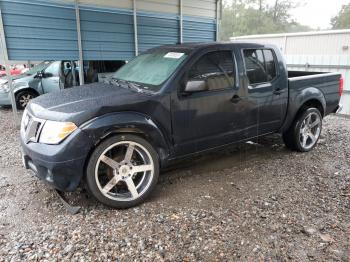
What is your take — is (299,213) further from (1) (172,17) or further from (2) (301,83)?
(1) (172,17)

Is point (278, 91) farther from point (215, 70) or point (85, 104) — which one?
point (85, 104)

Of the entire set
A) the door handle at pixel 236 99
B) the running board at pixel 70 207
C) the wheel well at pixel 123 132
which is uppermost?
the door handle at pixel 236 99

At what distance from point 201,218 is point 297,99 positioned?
256 centimetres

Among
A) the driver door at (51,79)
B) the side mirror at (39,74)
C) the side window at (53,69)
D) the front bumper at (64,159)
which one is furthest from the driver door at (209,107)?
the side mirror at (39,74)

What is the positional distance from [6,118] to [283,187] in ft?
22.0

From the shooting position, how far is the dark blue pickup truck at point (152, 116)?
9.54 ft

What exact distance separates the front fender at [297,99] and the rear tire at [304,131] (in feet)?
0.43

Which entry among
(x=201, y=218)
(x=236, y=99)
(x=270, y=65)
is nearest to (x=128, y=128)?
(x=201, y=218)

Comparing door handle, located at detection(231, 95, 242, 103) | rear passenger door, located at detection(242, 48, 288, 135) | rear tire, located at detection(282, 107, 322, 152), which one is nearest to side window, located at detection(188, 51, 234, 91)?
door handle, located at detection(231, 95, 242, 103)

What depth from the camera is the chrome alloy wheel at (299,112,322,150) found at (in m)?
4.80

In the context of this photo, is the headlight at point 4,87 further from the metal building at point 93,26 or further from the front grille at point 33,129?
the front grille at point 33,129

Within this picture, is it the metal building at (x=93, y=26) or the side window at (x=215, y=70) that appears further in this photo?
the metal building at (x=93, y=26)

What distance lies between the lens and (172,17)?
7.95 meters

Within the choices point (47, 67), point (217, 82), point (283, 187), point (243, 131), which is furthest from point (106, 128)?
point (47, 67)
